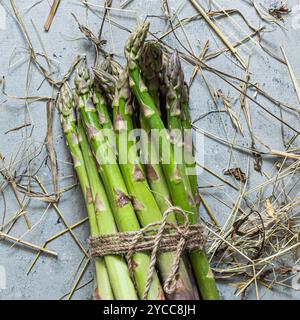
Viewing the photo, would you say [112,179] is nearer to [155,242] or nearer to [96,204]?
[96,204]

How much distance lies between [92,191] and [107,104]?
0.79 ft

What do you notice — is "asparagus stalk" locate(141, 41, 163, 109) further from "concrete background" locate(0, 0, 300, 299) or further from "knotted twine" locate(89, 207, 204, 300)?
"knotted twine" locate(89, 207, 204, 300)

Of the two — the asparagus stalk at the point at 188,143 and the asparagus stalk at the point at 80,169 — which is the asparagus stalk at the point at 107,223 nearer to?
the asparagus stalk at the point at 80,169

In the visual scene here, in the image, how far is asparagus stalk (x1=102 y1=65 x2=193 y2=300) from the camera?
3.98 ft

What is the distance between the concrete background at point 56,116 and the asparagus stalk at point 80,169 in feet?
0.23

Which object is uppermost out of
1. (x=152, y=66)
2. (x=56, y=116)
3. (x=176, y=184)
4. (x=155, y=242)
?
(x=152, y=66)

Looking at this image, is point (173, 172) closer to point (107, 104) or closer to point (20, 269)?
point (107, 104)

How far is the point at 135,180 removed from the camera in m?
1.25

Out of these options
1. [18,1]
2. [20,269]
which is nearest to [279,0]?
[18,1]

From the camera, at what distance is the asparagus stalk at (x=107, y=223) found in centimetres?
120

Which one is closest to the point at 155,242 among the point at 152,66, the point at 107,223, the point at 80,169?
the point at 107,223

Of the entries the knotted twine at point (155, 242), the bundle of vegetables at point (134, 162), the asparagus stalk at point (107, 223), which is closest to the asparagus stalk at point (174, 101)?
the bundle of vegetables at point (134, 162)

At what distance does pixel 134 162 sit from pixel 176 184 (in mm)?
116

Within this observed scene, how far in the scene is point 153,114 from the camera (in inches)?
50.2
